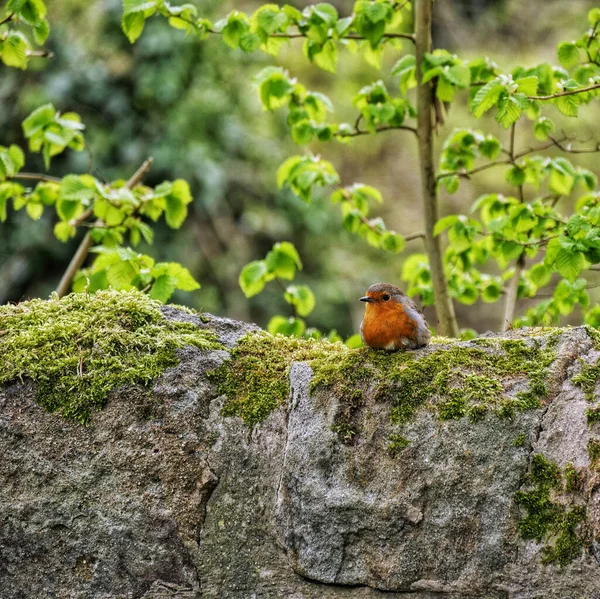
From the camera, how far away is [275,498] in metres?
2.52

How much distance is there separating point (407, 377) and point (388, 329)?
347 mm

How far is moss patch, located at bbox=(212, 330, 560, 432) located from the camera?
2.45m

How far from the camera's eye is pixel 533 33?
534 inches

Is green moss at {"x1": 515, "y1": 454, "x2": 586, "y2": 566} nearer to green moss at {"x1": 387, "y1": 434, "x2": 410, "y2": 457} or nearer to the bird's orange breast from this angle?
green moss at {"x1": 387, "y1": 434, "x2": 410, "y2": 457}

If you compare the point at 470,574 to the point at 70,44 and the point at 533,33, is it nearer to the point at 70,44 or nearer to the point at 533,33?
the point at 70,44

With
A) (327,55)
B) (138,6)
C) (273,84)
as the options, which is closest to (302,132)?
(273,84)

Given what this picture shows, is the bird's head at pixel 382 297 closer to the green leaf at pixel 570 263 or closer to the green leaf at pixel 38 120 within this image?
the green leaf at pixel 570 263

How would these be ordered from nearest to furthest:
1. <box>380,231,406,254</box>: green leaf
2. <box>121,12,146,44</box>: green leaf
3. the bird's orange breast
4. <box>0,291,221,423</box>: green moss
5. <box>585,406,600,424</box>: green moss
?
<box>585,406,600,424</box>: green moss → <box>0,291,221,423</box>: green moss → the bird's orange breast → <box>121,12,146,44</box>: green leaf → <box>380,231,406,254</box>: green leaf

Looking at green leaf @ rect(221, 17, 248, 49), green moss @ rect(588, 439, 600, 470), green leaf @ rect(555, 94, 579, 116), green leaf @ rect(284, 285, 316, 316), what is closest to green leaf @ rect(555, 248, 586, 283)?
green leaf @ rect(555, 94, 579, 116)

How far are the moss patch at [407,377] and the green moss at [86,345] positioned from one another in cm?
25

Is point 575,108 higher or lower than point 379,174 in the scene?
lower

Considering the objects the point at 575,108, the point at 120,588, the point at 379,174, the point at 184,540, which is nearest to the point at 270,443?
the point at 184,540

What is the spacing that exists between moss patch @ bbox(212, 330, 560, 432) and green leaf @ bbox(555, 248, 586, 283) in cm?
58

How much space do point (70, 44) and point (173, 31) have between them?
4.04 ft
